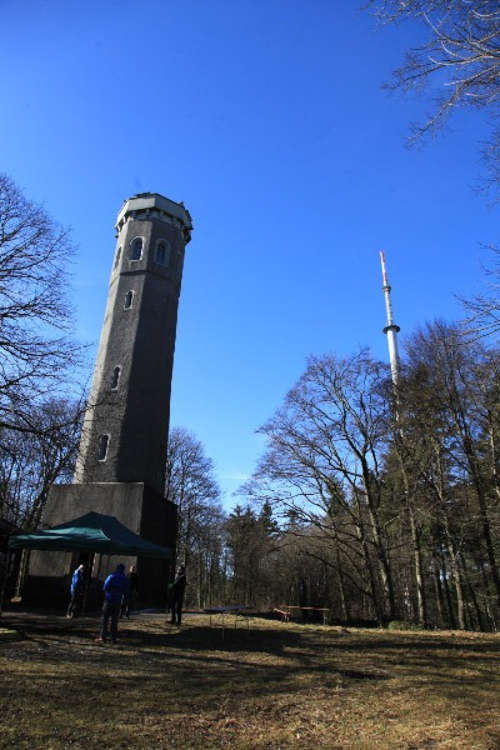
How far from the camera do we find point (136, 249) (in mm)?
28359

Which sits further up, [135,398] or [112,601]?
[135,398]

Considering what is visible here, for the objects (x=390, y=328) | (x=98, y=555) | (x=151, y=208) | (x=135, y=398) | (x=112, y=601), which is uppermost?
(x=390, y=328)

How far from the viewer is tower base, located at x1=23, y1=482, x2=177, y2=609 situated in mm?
20672

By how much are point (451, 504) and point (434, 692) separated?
13.7 meters

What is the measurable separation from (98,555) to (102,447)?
187 inches

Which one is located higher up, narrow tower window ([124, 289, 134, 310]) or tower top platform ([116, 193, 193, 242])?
tower top platform ([116, 193, 193, 242])

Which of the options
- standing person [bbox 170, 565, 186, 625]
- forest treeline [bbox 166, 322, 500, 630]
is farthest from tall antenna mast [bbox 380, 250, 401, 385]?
standing person [bbox 170, 565, 186, 625]

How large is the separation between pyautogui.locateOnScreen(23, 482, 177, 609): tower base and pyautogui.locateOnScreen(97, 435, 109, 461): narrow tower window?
133 cm

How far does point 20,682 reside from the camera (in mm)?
7176

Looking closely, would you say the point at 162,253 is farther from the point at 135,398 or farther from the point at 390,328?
the point at 390,328

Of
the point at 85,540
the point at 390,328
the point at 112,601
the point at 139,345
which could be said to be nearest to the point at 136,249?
the point at 139,345

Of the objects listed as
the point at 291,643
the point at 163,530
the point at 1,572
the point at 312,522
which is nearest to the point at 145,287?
the point at 163,530

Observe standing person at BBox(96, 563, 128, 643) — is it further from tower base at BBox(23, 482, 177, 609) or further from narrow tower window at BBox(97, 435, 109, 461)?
narrow tower window at BBox(97, 435, 109, 461)

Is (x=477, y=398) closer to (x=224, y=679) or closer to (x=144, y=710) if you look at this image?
(x=224, y=679)
